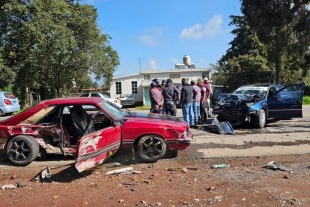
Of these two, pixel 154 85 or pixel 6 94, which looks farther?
pixel 6 94

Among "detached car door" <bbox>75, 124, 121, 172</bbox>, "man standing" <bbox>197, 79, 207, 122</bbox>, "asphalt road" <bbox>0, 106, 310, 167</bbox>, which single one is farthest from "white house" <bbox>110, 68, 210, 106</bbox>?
"detached car door" <bbox>75, 124, 121, 172</bbox>

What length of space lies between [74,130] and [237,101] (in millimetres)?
6246

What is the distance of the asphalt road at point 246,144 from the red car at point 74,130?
0.38m

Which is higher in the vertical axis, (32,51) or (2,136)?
(32,51)

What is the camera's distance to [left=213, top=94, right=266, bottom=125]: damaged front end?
10.9 metres

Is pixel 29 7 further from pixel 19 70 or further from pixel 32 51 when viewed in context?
pixel 19 70

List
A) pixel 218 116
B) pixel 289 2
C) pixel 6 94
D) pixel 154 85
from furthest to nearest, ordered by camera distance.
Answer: pixel 289 2, pixel 6 94, pixel 218 116, pixel 154 85

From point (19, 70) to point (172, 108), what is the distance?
20.4 meters

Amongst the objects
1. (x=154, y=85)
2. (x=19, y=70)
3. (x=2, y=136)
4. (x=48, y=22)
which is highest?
(x=48, y=22)

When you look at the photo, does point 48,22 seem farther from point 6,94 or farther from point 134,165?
point 134,165

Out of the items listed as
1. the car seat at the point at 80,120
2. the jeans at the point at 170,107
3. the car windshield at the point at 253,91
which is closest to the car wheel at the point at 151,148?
the car seat at the point at 80,120

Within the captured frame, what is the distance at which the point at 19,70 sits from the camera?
89.6ft

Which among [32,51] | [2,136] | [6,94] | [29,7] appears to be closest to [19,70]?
A: [32,51]

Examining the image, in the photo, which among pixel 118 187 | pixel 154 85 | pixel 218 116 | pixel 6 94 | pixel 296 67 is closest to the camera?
pixel 118 187
